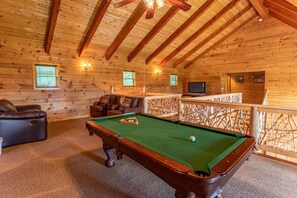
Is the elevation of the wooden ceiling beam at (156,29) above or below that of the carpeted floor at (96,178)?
above

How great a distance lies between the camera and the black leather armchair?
3.50m

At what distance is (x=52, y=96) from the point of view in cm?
598

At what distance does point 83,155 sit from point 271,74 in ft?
26.3

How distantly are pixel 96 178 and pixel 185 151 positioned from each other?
148 cm

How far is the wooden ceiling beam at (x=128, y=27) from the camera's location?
520 cm

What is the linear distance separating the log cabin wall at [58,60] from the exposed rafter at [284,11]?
522 centimetres

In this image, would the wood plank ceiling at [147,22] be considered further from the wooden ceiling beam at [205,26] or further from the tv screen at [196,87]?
the tv screen at [196,87]

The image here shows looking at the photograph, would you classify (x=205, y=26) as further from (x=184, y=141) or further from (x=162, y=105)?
(x=184, y=141)

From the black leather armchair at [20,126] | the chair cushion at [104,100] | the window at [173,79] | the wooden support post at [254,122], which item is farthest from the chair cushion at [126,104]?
the window at [173,79]

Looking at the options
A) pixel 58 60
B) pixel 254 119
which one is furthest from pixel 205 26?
pixel 58 60

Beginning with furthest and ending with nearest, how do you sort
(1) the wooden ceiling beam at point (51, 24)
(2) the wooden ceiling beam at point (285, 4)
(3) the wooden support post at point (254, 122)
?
(2) the wooden ceiling beam at point (285, 4) < (1) the wooden ceiling beam at point (51, 24) < (3) the wooden support post at point (254, 122)

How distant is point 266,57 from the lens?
7.40m

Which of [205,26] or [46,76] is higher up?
[205,26]

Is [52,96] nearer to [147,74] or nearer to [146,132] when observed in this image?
[147,74]
